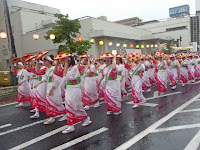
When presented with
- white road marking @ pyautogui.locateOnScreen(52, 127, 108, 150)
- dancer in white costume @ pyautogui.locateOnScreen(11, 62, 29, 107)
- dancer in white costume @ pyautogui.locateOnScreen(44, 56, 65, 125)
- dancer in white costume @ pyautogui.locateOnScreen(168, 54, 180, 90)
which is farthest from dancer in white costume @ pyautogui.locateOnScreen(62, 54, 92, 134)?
dancer in white costume @ pyautogui.locateOnScreen(168, 54, 180, 90)

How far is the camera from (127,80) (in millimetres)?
10359

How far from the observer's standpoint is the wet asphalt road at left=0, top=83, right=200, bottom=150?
390cm

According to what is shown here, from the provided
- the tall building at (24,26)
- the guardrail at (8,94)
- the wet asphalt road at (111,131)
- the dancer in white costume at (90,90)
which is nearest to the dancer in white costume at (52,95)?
the wet asphalt road at (111,131)

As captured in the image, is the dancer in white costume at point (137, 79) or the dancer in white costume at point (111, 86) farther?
the dancer in white costume at point (137, 79)

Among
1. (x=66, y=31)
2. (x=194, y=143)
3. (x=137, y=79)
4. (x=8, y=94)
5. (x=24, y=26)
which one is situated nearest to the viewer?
(x=194, y=143)

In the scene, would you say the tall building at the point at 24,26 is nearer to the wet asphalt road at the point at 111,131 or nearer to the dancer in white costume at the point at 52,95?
the dancer in white costume at the point at 52,95

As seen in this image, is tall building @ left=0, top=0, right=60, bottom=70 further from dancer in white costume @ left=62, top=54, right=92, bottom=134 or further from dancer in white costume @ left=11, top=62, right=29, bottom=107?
dancer in white costume @ left=62, top=54, right=92, bottom=134

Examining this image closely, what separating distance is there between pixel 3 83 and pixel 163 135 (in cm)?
1243

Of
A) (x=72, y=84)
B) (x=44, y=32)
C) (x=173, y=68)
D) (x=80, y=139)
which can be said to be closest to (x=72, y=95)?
(x=72, y=84)

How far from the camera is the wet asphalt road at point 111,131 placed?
12.8 feet

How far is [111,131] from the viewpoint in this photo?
4609mm

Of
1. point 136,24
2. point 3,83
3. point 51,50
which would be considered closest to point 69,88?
point 3,83

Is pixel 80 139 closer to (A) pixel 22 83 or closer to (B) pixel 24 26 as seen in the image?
(A) pixel 22 83

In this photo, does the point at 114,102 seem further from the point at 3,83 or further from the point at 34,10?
the point at 34,10
